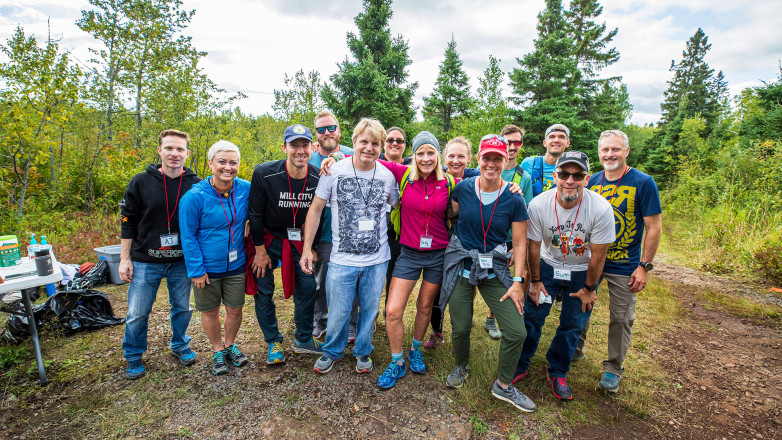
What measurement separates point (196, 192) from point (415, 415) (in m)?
2.64

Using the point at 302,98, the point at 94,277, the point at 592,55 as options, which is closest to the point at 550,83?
the point at 592,55

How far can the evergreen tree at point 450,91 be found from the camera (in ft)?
73.3

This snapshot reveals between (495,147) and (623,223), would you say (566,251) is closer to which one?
(623,223)

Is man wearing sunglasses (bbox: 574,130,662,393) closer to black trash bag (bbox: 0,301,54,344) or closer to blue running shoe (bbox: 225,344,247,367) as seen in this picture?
blue running shoe (bbox: 225,344,247,367)

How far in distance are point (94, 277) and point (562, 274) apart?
6751 mm

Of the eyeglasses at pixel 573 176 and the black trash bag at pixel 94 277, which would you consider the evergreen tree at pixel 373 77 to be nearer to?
the black trash bag at pixel 94 277

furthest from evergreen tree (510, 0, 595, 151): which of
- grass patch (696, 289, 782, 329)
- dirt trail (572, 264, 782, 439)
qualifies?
dirt trail (572, 264, 782, 439)

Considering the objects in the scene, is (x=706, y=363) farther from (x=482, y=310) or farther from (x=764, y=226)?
(x=764, y=226)

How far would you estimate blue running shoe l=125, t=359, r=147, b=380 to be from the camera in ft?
10.4

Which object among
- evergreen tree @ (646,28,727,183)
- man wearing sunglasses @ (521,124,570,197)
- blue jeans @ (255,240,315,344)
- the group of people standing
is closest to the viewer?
the group of people standing

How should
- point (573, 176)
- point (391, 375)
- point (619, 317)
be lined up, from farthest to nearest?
point (391, 375), point (619, 317), point (573, 176)

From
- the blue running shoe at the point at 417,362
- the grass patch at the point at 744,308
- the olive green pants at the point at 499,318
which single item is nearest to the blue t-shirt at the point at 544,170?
the olive green pants at the point at 499,318

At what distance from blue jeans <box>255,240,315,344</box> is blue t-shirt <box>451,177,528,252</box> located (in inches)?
Answer: 62.1

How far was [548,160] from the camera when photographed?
404 centimetres
